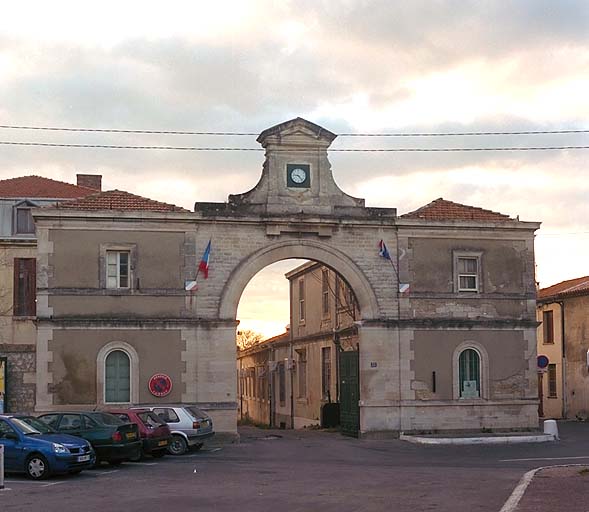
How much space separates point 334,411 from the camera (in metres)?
42.7

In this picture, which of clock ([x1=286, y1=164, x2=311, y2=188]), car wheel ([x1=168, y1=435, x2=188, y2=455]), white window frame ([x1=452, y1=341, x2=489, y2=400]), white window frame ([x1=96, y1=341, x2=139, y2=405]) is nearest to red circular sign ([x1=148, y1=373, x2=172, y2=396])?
white window frame ([x1=96, y1=341, x2=139, y2=405])

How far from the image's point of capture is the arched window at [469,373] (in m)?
35.1

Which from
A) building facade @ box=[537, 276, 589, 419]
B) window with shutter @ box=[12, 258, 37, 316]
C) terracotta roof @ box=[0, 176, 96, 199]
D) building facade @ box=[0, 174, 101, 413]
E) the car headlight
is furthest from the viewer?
building facade @ box=[537, 276, 589, 419]

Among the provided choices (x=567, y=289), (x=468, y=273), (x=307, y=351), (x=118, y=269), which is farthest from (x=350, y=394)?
(x=567, y=289)

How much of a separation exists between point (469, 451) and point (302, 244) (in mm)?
8558

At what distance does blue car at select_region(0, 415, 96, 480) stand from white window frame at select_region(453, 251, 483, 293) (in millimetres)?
16395

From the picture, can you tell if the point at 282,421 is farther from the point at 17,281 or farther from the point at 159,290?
the point at 159,290

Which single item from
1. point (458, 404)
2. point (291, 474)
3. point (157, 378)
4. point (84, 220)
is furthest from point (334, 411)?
point (291, 474)

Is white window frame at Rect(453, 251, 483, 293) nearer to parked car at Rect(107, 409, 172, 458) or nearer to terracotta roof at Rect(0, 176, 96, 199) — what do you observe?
parked car at Rect(107, 409, 172, 458)

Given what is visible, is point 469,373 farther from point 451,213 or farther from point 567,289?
point 567,289

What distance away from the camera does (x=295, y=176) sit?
34406mm

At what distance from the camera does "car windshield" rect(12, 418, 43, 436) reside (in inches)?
884

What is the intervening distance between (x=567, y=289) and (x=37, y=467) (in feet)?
108

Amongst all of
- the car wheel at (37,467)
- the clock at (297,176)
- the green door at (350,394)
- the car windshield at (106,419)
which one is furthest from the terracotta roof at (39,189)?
the car wheel at (37,467)
